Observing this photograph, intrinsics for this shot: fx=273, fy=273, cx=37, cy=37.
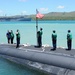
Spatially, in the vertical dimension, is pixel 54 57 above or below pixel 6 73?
above

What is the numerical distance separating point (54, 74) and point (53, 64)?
0.90m

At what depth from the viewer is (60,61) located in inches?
780

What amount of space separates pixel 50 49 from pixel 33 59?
1.99 meters

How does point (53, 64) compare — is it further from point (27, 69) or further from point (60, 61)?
point (27, 69)

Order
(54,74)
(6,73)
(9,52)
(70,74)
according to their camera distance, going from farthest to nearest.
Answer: (9,52)
(6,73)
(54,74)
(70,74)

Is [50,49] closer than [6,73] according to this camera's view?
No

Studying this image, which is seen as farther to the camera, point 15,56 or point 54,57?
A: point 15,56

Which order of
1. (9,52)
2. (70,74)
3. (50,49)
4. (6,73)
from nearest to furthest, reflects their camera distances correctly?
(70,74)
(6,73)
(50,49)
(9,52)

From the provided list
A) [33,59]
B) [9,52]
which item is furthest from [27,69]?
[9,52]

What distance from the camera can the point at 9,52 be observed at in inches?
1032

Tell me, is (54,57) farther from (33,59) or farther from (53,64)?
(33,59)

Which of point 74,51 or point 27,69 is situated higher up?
point 74,51

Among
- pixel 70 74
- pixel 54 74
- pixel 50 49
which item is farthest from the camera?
pixel 50 49

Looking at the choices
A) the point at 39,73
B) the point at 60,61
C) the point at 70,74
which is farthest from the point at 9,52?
the point at 70,74
